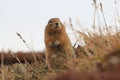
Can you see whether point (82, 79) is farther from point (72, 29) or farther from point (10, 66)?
point (10, 66)

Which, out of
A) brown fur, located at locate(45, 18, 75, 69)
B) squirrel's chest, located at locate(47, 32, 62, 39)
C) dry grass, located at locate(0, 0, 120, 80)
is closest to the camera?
dry grass, located at locate(0, 0, 120, 80)

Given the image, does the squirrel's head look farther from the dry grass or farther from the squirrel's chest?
the dry grass

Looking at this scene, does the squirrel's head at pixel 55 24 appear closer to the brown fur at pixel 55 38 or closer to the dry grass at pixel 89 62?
the brown fur at pixel 55 38

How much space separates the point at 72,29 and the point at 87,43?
341 millimetres

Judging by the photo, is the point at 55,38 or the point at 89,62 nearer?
the point at 89,62

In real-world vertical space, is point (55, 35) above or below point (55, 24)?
below

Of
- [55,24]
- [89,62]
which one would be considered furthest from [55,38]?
[89,62]

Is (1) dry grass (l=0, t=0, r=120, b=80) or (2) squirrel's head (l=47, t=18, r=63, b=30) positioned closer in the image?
(1) dry grass (l=0, t=0, r=120, b=80)

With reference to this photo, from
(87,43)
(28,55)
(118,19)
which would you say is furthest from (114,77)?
(28,55)

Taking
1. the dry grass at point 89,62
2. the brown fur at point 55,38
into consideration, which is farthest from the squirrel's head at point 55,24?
the dry grass at point 89,62

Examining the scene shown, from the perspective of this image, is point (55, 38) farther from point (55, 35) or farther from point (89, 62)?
point (89, 62)

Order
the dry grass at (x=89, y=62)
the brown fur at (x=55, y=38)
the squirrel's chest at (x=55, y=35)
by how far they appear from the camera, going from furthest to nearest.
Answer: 1. the squirrel's chest at (x=55, y=35)
2. the brown fur at (x=55, y=38)
3. the dry grass at (x=89, y=62)

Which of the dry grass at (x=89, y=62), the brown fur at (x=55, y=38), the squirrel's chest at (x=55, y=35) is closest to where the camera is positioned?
the dry grass at (x=89, y=62)

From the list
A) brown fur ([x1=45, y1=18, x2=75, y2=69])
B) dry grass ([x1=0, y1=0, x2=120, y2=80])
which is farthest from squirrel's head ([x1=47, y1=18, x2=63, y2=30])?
dry grass ([x1=0, y1=0, x2=120, y2=80])
